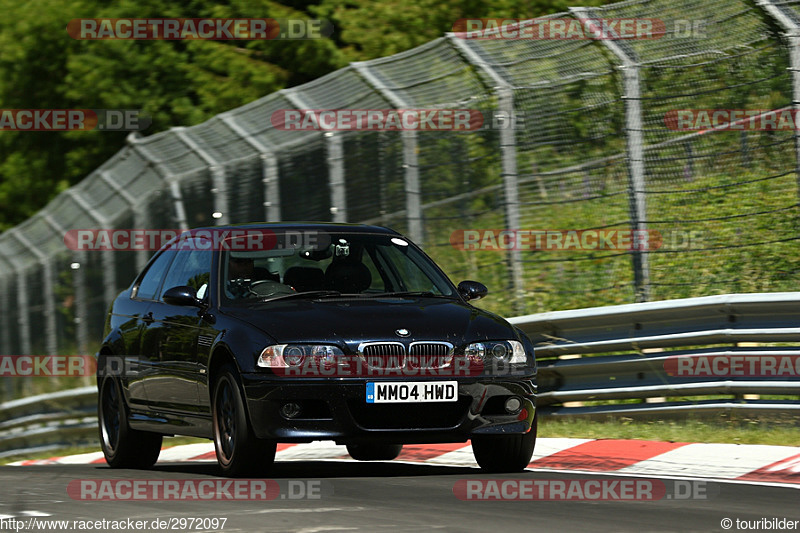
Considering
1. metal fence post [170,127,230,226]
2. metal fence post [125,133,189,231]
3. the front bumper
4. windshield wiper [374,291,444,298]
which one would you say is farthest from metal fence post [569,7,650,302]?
metal fence post [125,133,189,231]

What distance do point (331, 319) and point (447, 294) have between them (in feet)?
4.52

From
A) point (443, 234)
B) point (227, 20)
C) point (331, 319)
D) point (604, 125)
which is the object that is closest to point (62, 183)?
point (227, 20)

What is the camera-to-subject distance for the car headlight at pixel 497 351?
30.2 feet

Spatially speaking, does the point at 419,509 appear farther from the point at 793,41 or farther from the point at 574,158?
the point at 574,158

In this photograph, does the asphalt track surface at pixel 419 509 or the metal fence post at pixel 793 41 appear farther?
the metal fence post at pixel 793 41

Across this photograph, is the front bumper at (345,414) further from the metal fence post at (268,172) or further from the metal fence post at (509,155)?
the metal fence post at (268,172)

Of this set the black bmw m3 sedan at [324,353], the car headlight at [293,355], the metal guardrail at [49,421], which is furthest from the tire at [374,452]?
the metal guardrail at [49,421]

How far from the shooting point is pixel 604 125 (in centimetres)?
1258

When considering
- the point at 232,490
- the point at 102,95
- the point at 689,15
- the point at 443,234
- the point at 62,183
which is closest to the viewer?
the point at 232,490

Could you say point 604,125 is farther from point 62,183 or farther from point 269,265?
point 62,183

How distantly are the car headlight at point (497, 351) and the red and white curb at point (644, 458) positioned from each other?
0.95 metres

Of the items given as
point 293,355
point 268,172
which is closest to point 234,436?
point 293,355

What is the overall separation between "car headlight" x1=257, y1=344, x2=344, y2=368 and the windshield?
81 cm

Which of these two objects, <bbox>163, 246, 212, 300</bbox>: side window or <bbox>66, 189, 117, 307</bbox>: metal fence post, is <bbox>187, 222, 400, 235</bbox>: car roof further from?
<bbox>66, 189, 117, 307</bbox>: metal fence post
